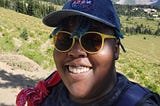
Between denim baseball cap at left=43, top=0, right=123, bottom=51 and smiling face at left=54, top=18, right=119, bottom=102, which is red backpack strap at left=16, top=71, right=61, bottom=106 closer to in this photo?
smiling face at left=54, top=18, right=119, bottom=102

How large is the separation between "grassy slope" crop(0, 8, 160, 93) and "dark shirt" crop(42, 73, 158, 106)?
27.5 feet

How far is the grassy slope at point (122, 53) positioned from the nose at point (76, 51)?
29.1 ft

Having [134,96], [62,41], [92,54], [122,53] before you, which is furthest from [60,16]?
[122,53]

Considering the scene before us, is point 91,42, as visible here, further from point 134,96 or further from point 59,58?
point 134,96

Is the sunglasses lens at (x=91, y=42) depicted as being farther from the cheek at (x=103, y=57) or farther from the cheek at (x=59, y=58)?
the cheek at (x=59, y=58)

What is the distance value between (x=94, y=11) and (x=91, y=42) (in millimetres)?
182

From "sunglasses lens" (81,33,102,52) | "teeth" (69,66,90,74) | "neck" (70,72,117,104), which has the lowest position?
"neck" (70,72,117,104)

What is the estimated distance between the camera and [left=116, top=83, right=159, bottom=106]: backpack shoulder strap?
6.19 ft

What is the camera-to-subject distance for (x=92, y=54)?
6.62 feet

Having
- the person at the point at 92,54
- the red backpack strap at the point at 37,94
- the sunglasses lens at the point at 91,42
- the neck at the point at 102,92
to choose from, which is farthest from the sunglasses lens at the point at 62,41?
the red backpack strap at the point at 37,94

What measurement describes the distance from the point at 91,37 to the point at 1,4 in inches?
3436

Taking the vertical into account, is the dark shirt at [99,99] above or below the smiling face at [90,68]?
below

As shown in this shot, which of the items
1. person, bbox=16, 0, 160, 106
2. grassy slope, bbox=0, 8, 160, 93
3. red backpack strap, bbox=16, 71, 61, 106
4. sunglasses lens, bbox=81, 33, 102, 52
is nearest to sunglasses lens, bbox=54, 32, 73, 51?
person, bbox=16, 0, 160, 106

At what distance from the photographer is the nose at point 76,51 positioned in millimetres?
2035
